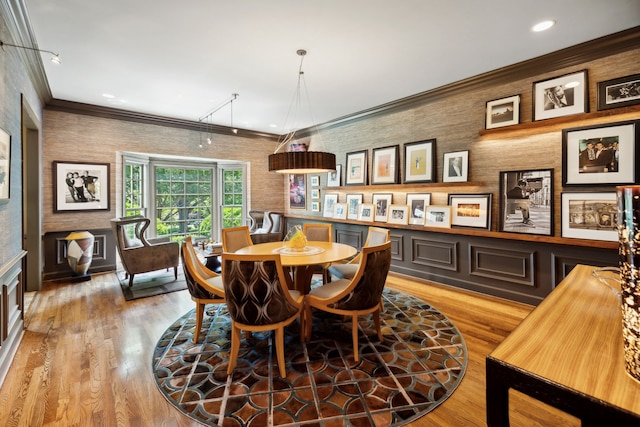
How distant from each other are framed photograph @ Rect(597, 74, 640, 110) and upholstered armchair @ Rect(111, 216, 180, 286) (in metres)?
5.55

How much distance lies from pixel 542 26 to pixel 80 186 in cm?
643

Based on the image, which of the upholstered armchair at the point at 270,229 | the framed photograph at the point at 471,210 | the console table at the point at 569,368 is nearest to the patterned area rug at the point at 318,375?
the console table at the point at 569,368

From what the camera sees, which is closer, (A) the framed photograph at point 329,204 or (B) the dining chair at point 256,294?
(B) the dining chair at point 256,294

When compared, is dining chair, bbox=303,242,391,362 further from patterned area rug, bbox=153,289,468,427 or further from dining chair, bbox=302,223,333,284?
dining chair, bbox=302,223,333,284

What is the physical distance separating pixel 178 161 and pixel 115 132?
4.42 feet

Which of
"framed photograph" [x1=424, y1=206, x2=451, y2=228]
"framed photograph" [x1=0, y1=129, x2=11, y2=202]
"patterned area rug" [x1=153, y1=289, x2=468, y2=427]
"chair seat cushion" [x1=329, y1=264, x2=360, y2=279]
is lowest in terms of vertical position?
"patterned area rug" [x1=153, y1=289, x2=468, y2=427]

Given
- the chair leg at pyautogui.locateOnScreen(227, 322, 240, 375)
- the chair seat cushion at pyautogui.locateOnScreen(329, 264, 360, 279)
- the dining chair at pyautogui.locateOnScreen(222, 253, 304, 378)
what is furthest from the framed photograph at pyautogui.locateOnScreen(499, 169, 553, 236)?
the chair leg at pyautogui.locateOnScreen(227, 322, 240, 375)

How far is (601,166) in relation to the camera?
2889mm

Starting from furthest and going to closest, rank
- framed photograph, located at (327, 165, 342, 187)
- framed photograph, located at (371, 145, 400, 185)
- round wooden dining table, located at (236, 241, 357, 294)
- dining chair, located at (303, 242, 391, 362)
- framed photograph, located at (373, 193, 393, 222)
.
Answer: framed photograph, located at (327, 165, 342, 187) < framed photograph, located at (373, 193, 393, 222) < framed photograph, located at (371, 145, 400, 185) < round wooden dining table, located at (236, 241, 357, 294) < dining chair, located at (303, 242, 391, 362)

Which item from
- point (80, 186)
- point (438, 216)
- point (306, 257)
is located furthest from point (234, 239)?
point (80, 186)

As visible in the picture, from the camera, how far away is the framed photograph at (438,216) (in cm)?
407

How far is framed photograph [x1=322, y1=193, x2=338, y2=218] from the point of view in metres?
5.91

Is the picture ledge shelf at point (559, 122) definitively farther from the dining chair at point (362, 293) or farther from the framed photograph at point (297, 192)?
the framed photograph at point (297, 192)

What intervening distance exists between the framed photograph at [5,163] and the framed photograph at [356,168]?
4422mm
